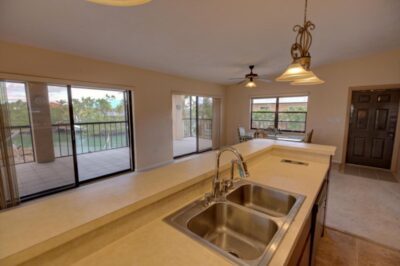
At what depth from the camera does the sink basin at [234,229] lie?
41.8 inches

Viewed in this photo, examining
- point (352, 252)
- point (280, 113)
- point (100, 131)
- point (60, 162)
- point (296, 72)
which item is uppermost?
point (296, 72)

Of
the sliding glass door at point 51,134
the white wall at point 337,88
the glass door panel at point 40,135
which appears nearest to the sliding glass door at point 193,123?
the white wall at point 337,88

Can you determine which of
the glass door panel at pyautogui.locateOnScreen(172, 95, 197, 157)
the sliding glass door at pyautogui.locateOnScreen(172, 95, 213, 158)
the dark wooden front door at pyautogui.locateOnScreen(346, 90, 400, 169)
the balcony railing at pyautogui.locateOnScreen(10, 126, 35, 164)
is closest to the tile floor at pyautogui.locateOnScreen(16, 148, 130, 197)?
the balcony railing at pyautogui.locateOnScreen(10, 126, 35, 164)

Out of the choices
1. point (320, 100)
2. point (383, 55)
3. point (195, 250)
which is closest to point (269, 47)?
point (320, 100)

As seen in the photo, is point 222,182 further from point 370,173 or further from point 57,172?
point 370,173

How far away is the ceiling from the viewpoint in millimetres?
2082

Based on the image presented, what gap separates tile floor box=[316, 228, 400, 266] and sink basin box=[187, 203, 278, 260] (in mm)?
1289

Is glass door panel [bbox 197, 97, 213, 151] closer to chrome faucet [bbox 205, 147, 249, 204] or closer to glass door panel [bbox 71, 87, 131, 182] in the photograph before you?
glass door panel [bbox 71, 87, 131, 182]

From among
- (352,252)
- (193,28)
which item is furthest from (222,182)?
(193,28)

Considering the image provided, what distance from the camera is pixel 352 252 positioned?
1.97 meters

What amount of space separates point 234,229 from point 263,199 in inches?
17.3

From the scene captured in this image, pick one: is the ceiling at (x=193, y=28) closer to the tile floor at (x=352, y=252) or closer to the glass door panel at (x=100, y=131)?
the glass door panel at (x=100, y=131)

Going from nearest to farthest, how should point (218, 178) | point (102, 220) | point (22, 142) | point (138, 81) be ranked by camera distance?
point (102, 220) < point (218, 178) < point (22, 142) < point (138, 81)

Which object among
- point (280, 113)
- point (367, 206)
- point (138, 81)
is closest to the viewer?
point (367, 206)
